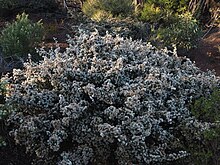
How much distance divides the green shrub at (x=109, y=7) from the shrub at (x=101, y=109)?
382cm

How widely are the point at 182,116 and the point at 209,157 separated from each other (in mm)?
532

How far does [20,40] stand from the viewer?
7.38 metres

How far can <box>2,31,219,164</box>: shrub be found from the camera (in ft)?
14.8

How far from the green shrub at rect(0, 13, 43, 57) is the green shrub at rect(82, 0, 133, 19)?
1825mm

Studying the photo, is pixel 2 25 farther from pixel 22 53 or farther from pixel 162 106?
pixel 162 106

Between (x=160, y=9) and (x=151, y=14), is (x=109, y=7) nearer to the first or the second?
(x=151, y=14)

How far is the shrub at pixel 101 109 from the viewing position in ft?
14.8

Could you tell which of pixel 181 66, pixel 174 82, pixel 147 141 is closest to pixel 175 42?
pixel 181 66

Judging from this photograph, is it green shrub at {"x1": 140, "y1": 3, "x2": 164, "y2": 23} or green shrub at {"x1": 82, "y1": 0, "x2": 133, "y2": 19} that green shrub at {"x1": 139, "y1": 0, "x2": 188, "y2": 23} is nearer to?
green shrub at {"x1": 140, "y1": 3, "x2": 164, "y2": 23}

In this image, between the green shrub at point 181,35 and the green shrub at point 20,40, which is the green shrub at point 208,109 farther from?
the green shrub at point 20,40

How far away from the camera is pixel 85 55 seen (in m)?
5.38

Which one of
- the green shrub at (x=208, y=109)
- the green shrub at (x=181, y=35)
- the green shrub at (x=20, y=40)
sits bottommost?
the green shrub at (x=20, y=40)

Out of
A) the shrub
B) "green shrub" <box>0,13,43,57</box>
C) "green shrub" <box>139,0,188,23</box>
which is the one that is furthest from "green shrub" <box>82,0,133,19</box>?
the shrub

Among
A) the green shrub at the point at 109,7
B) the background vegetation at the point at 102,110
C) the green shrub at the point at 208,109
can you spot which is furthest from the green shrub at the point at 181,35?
the green shrub at the point at 208,109
